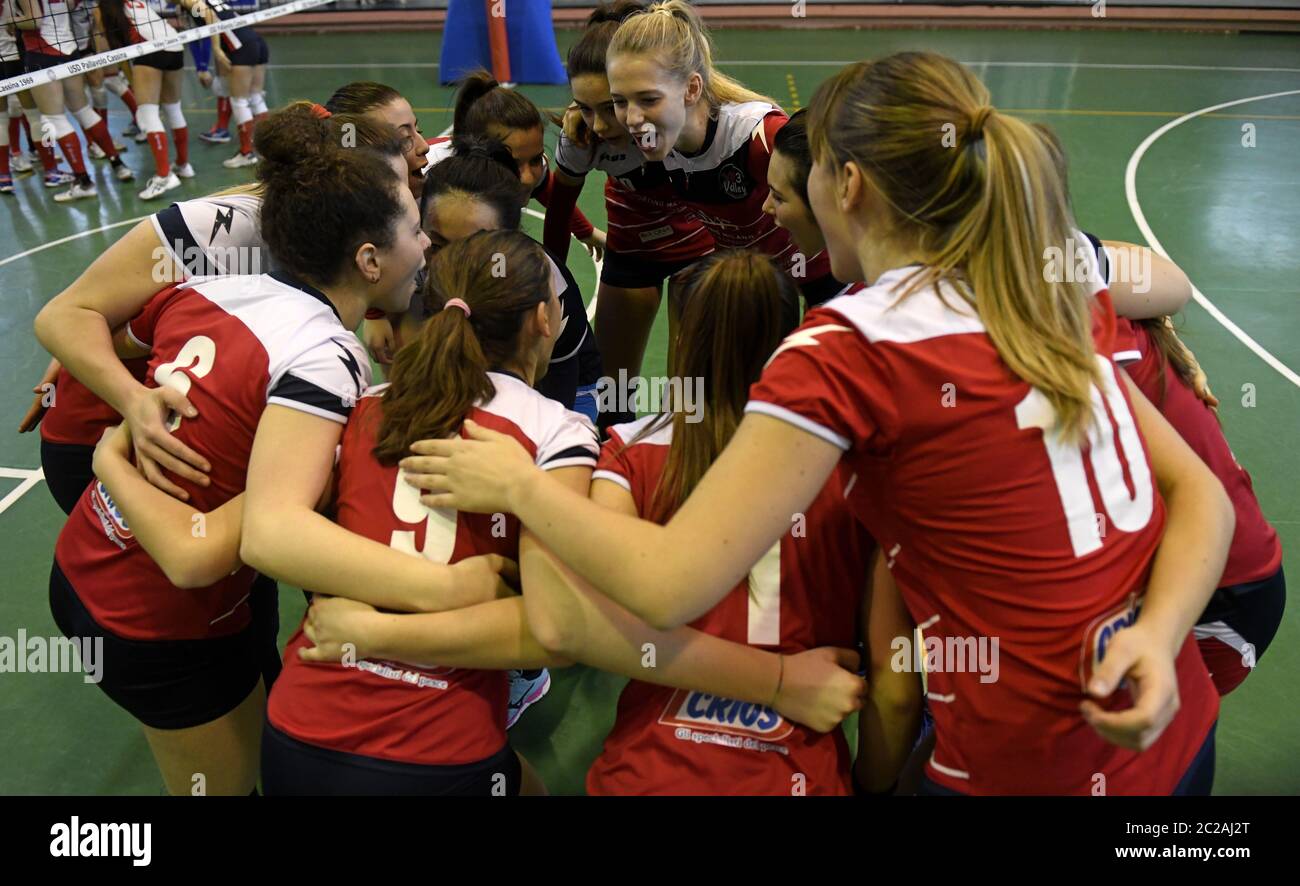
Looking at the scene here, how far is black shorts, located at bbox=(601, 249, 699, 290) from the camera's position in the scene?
4.61 m

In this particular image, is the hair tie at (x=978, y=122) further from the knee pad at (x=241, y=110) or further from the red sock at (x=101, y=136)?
the red sock at (x=101, y=136)

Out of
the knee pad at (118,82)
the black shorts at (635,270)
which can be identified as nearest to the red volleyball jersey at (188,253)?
the black shorts at (635,270)

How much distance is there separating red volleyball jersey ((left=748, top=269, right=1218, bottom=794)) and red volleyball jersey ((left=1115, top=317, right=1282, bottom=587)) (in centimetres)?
56

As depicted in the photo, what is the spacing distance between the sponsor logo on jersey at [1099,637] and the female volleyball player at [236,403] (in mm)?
1141

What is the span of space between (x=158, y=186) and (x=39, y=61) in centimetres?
134

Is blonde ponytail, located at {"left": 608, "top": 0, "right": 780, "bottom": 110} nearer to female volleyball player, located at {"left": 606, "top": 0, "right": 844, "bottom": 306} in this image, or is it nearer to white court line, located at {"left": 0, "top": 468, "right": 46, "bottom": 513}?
female volleyball player, located at {"left": 606, "top": 0, "right": 844, "bottom": 306}

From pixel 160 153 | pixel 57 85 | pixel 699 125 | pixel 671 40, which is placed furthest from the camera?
pixel 160 153

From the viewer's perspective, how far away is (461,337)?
6.84ft

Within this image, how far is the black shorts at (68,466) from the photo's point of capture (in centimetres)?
290

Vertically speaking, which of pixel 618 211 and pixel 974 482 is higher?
pixel 974 482

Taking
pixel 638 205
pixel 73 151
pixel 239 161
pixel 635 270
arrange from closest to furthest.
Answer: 1. pixel 638 205
2. pixel 635 270
3. pixel 73 151
4. pixel 239 161

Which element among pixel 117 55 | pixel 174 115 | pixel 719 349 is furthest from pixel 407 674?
pixel 174 115

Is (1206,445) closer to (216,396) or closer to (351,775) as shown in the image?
(351,775)
